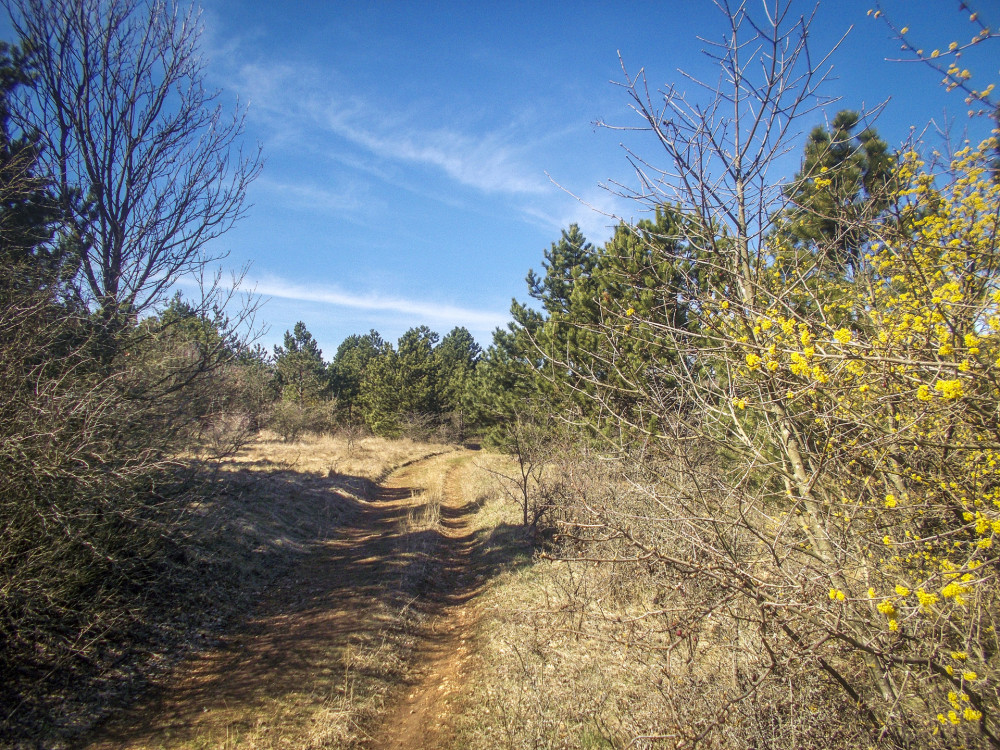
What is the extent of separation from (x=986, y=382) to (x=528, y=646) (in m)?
4.52

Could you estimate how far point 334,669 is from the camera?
15.3ft

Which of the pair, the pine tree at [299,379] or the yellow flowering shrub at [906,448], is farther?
the pine tree at [299,379]

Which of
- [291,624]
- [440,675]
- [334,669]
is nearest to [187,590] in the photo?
[291,624]

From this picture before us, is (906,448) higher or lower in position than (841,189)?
lower

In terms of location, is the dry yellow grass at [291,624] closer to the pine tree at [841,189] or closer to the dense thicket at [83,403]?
the dense thicket at [83,403]

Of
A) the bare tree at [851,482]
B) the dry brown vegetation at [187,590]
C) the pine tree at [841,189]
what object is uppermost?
the pine tree at [841,189]

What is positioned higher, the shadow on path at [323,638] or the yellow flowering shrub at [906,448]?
the yellow flowering shrub at [906,448]

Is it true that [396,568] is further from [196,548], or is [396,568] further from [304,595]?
[196,548]

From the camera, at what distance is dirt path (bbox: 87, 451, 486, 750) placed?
12.3 feet

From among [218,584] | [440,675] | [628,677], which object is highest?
[628,677]

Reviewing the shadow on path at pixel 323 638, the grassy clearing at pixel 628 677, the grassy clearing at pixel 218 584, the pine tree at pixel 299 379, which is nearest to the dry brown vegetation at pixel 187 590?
the grassy clearing at pixel 218 584

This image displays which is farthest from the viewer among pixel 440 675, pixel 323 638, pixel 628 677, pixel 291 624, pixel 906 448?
pixel 291 624

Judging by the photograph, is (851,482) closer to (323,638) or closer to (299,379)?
(323,638)

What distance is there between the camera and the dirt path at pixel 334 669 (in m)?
3.74
